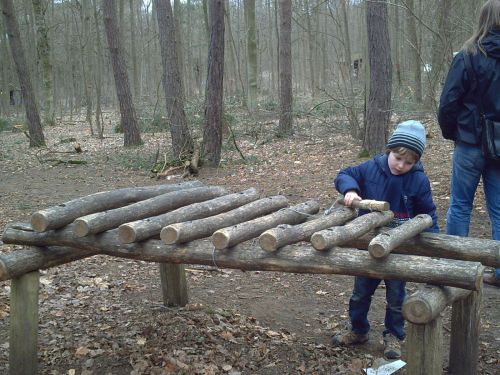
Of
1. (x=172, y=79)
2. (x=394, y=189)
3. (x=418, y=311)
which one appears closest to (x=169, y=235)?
(x=418, y=311)

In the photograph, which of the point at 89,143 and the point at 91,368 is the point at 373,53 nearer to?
the point at 91,368

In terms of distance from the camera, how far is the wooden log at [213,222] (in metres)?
3.04

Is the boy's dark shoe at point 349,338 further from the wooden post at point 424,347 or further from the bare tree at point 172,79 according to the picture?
the bare tree at point 172,79

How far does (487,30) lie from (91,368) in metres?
3.65

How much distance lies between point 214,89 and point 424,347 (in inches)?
344

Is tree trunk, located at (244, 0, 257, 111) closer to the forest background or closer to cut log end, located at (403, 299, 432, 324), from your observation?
the forest background

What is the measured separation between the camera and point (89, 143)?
56.3 ft

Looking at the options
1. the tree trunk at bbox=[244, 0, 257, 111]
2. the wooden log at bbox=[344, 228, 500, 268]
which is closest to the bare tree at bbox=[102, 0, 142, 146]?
the tree trunk at bbox=[244, 0, 257, 111]

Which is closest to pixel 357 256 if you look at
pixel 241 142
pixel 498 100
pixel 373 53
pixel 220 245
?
pixel 220 245

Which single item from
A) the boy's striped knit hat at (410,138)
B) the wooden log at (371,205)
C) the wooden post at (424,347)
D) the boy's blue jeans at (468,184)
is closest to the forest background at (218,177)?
the boy's blue jeans at (468,184)

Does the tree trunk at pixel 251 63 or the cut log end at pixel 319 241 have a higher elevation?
the tree trunk at pixel 251 63

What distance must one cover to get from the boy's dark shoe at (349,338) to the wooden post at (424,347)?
1.26 metres

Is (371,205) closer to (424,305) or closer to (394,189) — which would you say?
(394,189)

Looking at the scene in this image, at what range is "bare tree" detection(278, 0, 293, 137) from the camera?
1450 centimetres
